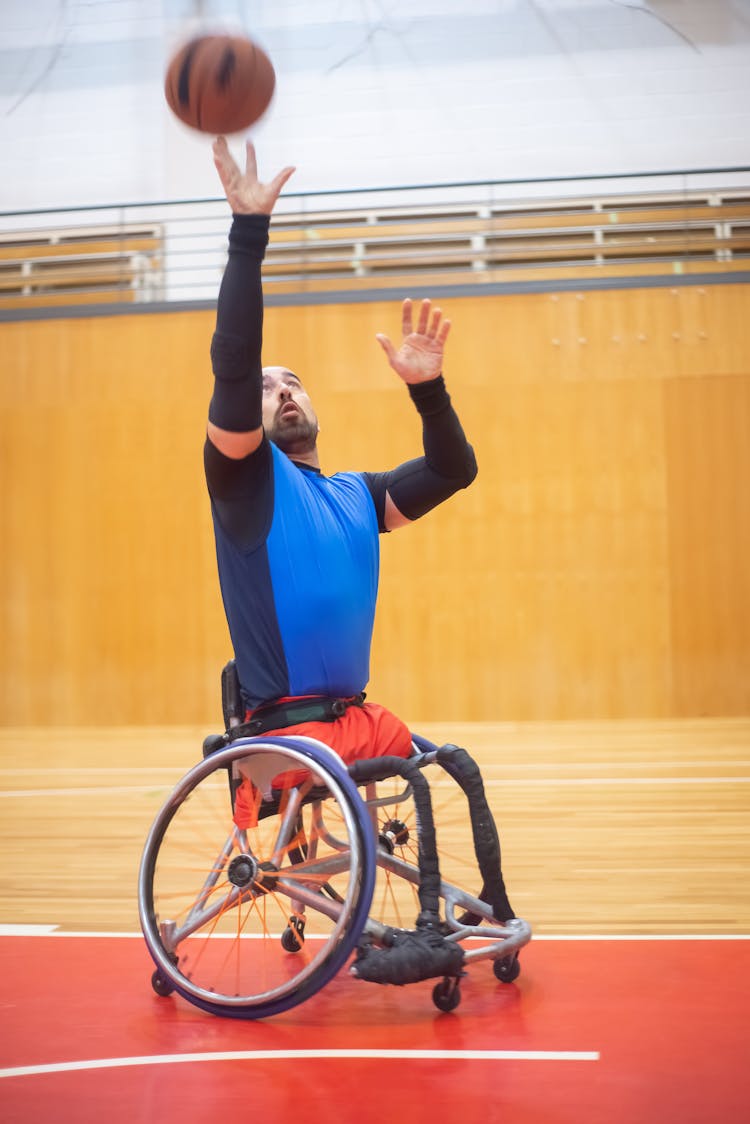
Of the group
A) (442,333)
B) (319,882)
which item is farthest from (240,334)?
(319,882)

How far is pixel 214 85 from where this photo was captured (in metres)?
2.23

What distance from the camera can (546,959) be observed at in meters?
2.14

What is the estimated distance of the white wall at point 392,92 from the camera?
768 cm

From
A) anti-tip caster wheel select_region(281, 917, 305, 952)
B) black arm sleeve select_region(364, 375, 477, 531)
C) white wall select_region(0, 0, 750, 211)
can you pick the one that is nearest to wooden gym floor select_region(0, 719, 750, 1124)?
anti-tip caster wheel select_region(281, 917, 305, 952)

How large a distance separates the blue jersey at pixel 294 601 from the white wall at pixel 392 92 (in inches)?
252

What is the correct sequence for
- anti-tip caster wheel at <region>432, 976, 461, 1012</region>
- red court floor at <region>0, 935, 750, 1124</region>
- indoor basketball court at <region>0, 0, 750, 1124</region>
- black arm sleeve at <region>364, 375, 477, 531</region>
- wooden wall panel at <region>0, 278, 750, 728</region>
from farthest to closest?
wooden wall panel at <region>0, 278, 750, 728</region> < indoor basketball court at <region>0, 0, 750, 1124</region> < black arm sleeve at <region>364, 375, 477, 531</region> < anti-tip caster wheel at <region>432, 976, 461, 1012</region> < red court floor at <region>0, 935, 750, 1124</region>

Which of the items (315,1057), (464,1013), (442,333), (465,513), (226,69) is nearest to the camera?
(315,1057)

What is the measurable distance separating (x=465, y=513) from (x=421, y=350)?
4.78m

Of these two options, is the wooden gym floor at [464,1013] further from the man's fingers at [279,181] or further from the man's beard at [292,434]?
the man's fingers at [279,181]

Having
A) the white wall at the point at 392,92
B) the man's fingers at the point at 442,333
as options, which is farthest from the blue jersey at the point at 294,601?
the white wall at the point at 392,92

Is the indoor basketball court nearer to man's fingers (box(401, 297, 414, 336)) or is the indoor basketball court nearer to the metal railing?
the metal railing

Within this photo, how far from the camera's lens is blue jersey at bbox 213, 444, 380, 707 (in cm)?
189

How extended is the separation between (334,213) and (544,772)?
14.7 ft

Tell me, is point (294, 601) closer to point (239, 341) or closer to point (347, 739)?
point (347, 739)
